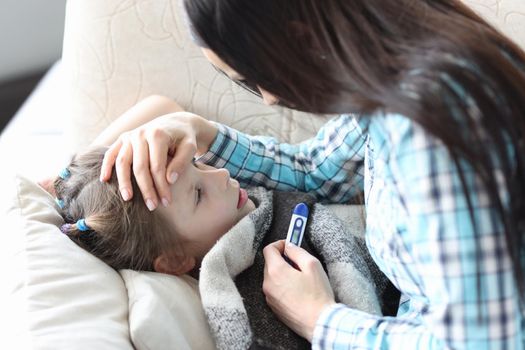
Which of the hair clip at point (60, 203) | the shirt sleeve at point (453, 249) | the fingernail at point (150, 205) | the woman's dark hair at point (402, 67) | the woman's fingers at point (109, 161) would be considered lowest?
the hair clip at point (60, 203)

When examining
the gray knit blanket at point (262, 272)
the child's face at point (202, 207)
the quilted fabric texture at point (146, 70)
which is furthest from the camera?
the quilted fabric texture at point (146, 70)

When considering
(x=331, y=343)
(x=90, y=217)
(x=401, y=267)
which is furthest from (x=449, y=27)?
(x=90, y=217)

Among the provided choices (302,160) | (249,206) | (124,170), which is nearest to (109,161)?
(124,170)

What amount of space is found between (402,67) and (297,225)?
455 millimetres

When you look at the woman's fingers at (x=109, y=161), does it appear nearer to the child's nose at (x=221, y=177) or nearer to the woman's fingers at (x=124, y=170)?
the woman's fingers at (x=124, y=170)

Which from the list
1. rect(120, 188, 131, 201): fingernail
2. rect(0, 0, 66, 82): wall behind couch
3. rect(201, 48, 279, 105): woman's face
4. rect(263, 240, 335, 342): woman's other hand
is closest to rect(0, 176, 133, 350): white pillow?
rect(120, 188, 131, 201): fingernail

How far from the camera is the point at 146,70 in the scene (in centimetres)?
128

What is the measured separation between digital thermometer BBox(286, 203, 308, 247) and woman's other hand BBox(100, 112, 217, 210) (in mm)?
206

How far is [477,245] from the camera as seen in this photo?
57 centimetres

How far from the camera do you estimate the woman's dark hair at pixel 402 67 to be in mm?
562

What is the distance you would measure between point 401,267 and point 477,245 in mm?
202

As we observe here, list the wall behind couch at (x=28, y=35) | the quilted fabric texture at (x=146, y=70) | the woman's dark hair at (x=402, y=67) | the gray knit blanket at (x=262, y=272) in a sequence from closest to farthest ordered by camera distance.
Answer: the woman's dark hair at (x=402, y=67) < the gray knit blanket at (x=262, y=272) < the quilted fabric texture at (x=146, y=70) < the wall behind couch at (x=28, y=35)

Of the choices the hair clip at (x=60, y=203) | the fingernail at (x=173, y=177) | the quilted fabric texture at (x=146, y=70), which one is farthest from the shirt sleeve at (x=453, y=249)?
the quilted fabric texture at (x=146, y=70)

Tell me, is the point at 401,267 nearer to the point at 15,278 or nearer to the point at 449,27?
the point at 449,27
